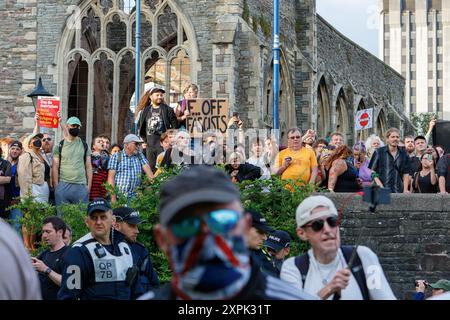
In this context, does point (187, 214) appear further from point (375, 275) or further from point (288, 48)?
point (288, 48)

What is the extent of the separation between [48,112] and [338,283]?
49.4ft

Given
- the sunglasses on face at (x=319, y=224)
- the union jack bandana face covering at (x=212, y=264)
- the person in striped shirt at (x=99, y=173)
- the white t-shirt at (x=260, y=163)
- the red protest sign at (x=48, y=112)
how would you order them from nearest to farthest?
the union jack bandana face covering at (x=212, y=264) → the sunglasses on face at (x=319, y=224) → the white t-shirt at (x=260, y=163) → the person in striped shirt at (x=99, y=173) → the red protest sign at (x=48, y=112)

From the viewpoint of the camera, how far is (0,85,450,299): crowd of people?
2.88m

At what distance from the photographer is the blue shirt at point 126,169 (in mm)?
13594

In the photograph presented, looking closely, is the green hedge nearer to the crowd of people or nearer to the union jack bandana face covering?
the crowd of people

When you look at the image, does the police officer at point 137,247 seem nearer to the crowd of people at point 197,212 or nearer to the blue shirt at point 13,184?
the crowd of people at point 197,212

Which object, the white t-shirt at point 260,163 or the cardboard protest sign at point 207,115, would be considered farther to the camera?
the cardboard protest sign at point 207,115

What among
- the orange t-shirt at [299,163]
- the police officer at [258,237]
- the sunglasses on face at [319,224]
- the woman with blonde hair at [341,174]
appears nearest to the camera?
the sunglasses on face at [319,224]

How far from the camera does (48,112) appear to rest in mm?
19469

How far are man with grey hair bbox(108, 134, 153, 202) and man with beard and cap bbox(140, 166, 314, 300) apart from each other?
1052 cm

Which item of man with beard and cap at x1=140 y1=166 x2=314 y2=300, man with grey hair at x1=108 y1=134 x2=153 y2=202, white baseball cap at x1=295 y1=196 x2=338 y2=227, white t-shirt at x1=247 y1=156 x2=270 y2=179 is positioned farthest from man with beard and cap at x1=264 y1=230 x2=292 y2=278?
man with beard and cap at x1=140 y1=166 x2=314 y2=300

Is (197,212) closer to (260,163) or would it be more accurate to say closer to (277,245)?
(277,245)

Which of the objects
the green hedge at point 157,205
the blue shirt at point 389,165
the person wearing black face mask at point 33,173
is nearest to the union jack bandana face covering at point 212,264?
the green hedge at point 157,205
